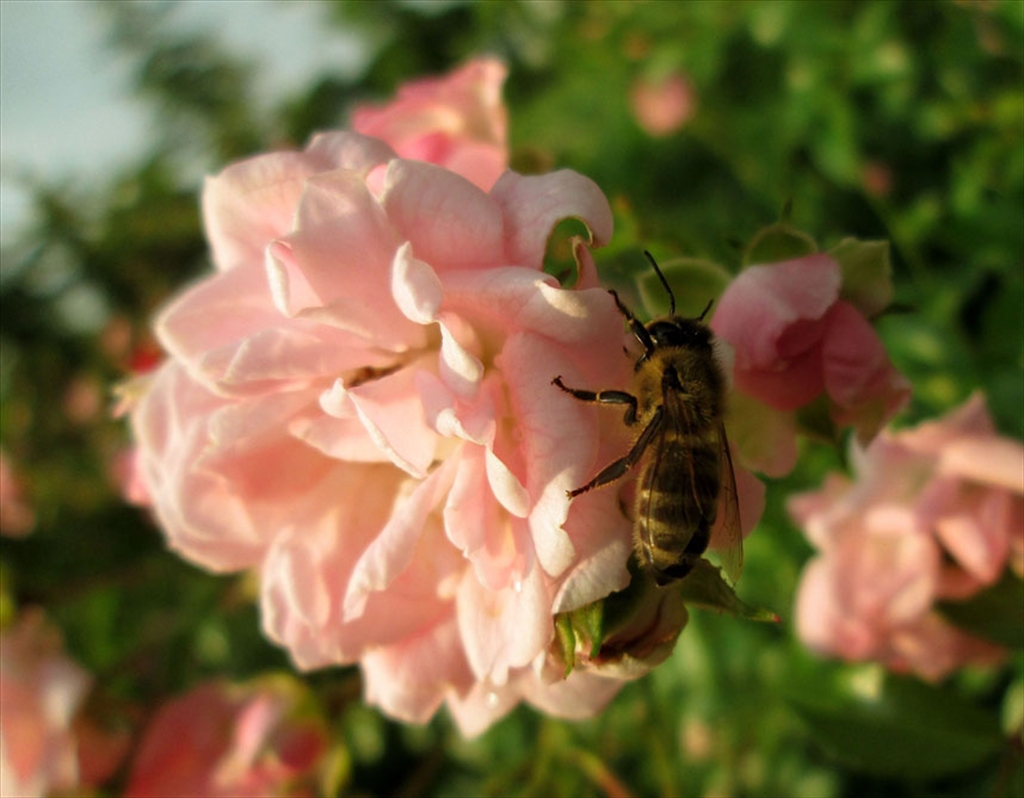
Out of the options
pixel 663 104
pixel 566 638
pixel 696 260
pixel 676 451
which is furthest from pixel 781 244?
pixel 663 104

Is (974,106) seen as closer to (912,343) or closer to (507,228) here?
(912,343)

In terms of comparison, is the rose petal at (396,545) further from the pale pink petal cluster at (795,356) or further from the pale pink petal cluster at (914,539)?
the pale pink petal cluster at (914,539)

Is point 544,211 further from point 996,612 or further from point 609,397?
point 996,612

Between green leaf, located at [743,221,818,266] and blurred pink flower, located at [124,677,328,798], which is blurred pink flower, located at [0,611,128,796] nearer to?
blurred pink flower, located at [124,677,328,798]

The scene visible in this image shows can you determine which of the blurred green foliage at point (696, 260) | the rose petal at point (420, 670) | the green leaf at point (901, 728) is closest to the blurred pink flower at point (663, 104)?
the blurred green foliage at point (696, 260)

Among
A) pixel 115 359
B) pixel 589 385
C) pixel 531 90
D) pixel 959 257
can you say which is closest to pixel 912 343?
pixel 959 257
